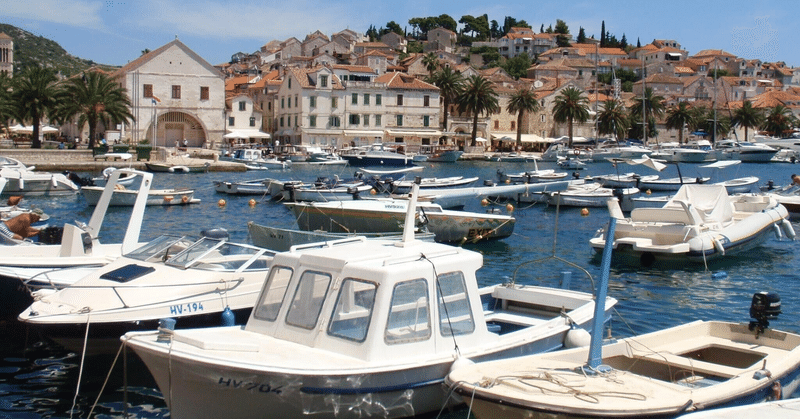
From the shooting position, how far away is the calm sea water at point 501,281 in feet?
37.0

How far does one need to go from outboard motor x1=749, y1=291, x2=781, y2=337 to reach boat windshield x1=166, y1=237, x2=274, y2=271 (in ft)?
26.0

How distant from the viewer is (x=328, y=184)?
4106 cm

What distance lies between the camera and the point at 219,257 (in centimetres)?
1342

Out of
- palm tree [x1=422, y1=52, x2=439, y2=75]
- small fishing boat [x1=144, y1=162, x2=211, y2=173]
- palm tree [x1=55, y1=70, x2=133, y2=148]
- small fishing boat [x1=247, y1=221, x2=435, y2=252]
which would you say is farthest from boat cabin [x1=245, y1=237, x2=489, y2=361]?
palm tree [x1=422, y1=52, x2=439, y2=75]

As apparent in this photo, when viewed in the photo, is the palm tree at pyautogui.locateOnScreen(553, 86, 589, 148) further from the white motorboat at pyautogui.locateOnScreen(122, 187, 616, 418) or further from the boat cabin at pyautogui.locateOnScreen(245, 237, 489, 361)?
the boat cabin at pyautogui.locateOnScreen(245, 237, 489, 361)

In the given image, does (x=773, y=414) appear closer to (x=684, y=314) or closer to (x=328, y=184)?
(x=684, y=314)

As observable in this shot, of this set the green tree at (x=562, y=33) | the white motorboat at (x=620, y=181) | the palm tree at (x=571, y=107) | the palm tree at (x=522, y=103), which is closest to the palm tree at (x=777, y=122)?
the palm tree at (x=571, y=107)

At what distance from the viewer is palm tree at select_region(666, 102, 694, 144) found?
111 metres

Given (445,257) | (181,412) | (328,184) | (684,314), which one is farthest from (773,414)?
(328,184)

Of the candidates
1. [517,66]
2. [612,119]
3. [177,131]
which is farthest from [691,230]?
[517,66]

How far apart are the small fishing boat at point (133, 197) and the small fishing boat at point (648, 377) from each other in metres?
29.5

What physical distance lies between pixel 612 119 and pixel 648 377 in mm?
99490

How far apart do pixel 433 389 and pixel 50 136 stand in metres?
89.3

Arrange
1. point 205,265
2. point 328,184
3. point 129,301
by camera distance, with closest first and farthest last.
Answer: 1. point 129,301
2. point 205,265
3. point 328,184
